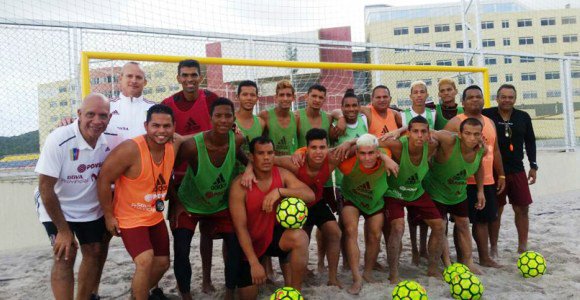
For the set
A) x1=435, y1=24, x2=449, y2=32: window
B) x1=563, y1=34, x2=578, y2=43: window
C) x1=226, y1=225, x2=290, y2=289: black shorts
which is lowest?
x1=226, y1=225, x2=290, y2=289: black shorts

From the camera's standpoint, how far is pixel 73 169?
3043mm

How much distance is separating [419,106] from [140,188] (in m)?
3.12

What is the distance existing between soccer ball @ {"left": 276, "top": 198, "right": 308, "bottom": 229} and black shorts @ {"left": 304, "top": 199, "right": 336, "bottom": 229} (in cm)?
54

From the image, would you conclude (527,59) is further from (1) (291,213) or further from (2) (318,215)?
(1) (291,213)

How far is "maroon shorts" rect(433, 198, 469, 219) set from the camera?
4238 mm

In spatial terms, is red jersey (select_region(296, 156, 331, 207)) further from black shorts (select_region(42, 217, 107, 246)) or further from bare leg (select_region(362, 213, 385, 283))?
black shorts (select_region(42, 217, 107, 246))

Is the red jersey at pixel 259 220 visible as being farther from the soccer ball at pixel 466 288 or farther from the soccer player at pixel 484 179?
the soccer player at pixel 484 179

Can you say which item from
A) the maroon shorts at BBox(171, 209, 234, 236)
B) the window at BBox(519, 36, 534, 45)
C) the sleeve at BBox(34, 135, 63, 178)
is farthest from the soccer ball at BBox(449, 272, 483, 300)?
the window at BBox(519, 36, 534, 45)

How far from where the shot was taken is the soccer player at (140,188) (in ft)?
10.1

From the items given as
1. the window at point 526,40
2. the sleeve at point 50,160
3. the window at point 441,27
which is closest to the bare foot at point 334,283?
the sleeve at point 50,160

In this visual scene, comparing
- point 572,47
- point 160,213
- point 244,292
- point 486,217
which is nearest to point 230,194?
point 160,213

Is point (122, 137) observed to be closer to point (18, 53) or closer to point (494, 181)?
point (18, 53)

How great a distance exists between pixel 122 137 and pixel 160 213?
0.82m

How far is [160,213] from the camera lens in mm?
3340
